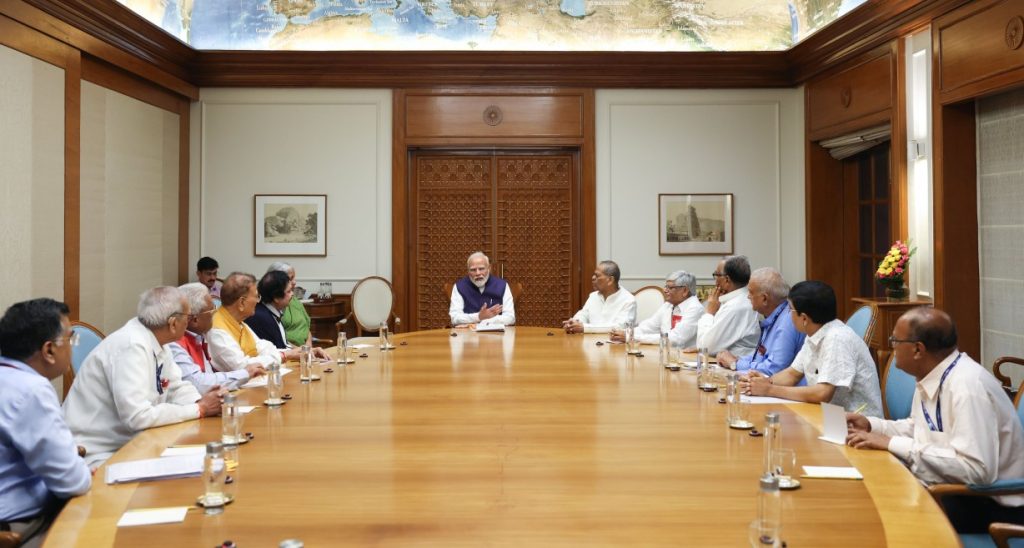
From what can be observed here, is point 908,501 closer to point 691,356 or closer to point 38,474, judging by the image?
point 38,474

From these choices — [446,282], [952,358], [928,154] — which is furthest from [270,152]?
[952,358]

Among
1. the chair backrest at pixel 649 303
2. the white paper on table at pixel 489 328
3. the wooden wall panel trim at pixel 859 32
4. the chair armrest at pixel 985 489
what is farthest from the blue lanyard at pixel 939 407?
the chair backrest at pixel 649 303

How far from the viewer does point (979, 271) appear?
6.29m

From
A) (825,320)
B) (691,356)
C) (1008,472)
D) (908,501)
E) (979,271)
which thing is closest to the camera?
(908,501)

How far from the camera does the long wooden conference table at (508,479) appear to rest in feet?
6.79

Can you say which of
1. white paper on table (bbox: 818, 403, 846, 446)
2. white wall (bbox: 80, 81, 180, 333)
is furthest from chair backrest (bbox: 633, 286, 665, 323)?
white paper on table (bbox: 818, 403, 846, 446)

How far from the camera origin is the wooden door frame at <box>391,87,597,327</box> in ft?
28.9

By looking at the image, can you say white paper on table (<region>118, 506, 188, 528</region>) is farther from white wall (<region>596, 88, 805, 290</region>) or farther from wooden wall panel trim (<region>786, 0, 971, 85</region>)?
white wall (<region>596, 88, 805, 290</region>)

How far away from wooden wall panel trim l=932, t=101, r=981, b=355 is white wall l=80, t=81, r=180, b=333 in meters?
6.52

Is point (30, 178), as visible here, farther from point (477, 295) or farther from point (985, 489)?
point (985, 489)

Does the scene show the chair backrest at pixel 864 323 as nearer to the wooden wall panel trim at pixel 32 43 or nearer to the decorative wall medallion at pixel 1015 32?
the decorative wall medallion at pixel 1015 32

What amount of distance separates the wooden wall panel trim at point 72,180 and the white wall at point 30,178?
7 centimetres

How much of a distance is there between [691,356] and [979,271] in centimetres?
267

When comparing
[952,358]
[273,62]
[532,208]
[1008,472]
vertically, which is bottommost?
[1008,472]
